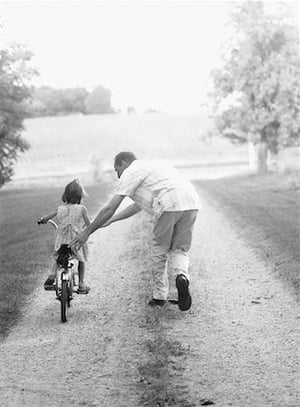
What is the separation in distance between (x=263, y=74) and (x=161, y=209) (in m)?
32.7

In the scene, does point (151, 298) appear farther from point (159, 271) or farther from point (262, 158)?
point (262, 158)

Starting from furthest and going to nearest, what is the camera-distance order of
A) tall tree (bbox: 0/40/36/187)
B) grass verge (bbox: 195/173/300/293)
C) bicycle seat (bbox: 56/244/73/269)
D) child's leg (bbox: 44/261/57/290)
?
tall tree (bbox: 0/40/36/187)
grass verge (bbox: 195/173/300/293)
child's leg (bbox: 44/261/57/290)
bicycle seat (bbox: 56/244/73/269)

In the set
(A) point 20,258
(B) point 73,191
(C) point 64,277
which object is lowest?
(A) point 20,258

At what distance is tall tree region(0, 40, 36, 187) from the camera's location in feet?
117

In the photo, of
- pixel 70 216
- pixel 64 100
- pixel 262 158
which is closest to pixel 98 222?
pixel 70 216

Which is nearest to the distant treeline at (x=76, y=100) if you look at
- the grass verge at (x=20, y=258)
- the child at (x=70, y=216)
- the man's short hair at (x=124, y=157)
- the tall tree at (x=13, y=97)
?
the tall tree at (x=13, y=97)

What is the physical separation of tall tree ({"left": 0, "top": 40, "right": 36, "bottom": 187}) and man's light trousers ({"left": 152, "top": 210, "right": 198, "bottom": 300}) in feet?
89.2

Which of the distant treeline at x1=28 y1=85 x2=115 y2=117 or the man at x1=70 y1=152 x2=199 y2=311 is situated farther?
the distant treeline at x1=28 y1=85 x2=115 y2=117

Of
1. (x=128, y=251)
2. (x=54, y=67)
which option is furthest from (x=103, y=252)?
(x=54, y=67)

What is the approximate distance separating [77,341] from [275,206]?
46.4 feet

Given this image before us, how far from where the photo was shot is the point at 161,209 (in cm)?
834

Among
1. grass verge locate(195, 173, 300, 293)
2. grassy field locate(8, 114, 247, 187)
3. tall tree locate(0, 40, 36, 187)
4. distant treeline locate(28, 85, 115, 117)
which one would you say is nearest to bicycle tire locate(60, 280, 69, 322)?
grass verge locate(195, 173, 300, 293)

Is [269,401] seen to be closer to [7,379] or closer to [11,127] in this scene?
[7,379]

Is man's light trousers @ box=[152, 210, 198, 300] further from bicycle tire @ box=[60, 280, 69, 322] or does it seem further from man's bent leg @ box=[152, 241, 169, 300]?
bicycle tire @ box=[60, 280, 69, 322]
